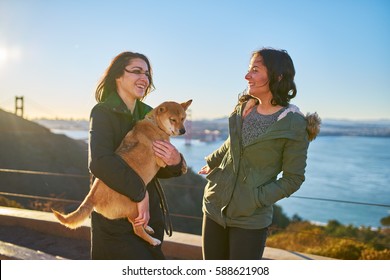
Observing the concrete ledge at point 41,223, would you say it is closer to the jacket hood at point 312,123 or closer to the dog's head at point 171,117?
the dog's head at point 171,117

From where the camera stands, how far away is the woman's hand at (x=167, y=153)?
2307 millimetres

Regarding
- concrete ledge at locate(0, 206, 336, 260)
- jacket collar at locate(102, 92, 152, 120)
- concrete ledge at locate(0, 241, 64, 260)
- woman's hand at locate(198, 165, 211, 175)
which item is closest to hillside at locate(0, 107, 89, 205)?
concrete ledge at locate(0, 206, 336, 260)

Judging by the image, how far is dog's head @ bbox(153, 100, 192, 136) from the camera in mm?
2510

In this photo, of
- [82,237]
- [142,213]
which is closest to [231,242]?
[142,213]

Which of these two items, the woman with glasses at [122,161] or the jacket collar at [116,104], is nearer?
the woman with glasses at [122,161]

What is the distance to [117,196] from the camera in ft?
7.34

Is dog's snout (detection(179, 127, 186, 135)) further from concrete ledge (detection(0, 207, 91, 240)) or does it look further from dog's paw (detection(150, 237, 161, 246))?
concrete ledge (detection(0, 207, 91, 240))

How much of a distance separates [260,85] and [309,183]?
84.6 metres

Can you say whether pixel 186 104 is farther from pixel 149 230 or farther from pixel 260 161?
pixel 149 230

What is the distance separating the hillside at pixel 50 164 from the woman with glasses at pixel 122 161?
16197mm

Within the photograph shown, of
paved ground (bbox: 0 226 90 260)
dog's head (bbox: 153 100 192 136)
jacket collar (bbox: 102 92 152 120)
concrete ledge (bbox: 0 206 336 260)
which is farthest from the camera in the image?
paved ground (bbox: 0 226 90 260)

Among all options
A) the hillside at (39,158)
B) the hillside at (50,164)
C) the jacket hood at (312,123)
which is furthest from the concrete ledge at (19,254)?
the hillside at (50,164)
